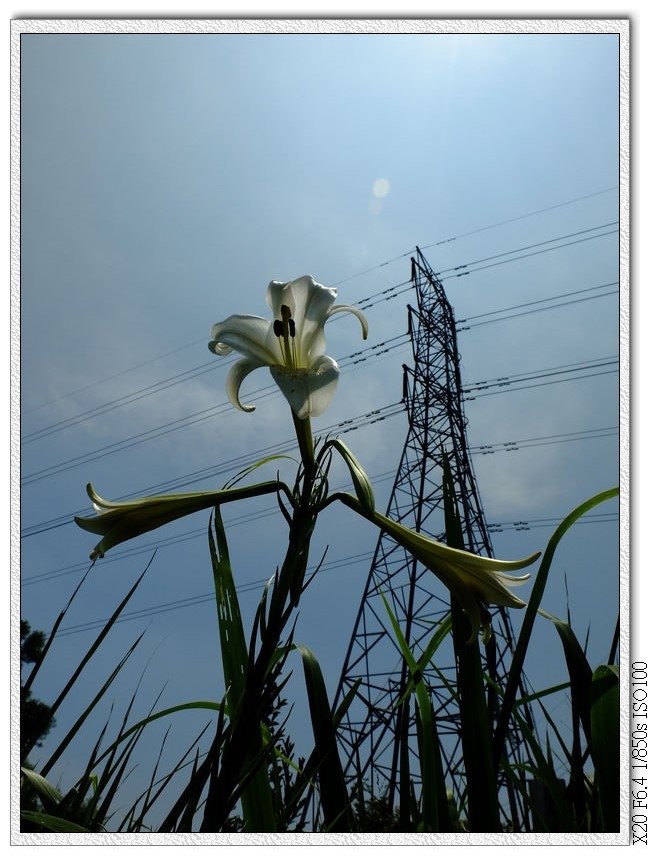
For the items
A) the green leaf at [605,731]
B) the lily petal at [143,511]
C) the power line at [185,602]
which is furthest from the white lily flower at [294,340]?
the green leaf at [605,731]

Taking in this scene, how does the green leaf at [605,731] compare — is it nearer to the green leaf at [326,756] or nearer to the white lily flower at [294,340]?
the green leaf at [326,756]

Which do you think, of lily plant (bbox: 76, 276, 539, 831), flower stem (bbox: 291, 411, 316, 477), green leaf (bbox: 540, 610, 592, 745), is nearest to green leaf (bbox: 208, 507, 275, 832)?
lily plant (bbox: 76, 276, 539, 831)

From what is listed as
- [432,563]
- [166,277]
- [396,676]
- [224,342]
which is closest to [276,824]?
[432,563]

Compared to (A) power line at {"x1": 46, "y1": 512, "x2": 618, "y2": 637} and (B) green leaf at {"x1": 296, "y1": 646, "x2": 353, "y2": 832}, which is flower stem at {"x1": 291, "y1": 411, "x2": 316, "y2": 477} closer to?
(A) power line at {"x1": 46, "y1": 512, "x2": 618, "y2": 637}

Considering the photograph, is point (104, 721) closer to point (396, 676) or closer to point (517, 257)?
point (517, 257)

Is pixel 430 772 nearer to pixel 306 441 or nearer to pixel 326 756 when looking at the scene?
pixel 326 756

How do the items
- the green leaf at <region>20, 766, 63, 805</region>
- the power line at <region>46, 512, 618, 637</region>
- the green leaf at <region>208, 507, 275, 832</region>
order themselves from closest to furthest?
the green leaf at <region>208, 507, 275, 832</region> < the green leaf at <region>20, 766, 63, 805</region> < the power line at <region>46, 512, 618, 637</region>
